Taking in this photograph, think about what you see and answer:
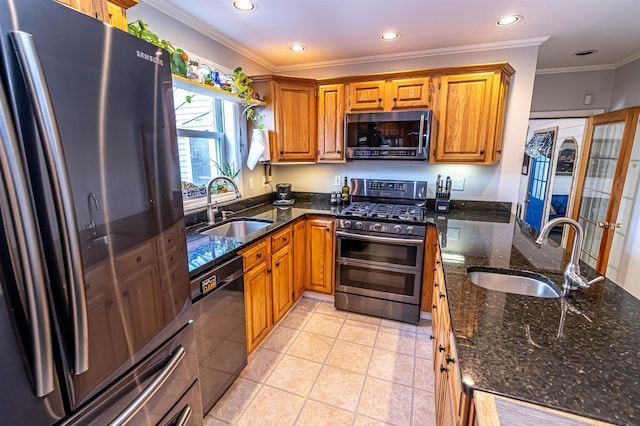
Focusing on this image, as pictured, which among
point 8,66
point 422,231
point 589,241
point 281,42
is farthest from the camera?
point 589,241

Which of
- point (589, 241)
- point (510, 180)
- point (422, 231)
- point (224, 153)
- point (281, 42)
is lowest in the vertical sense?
point (589, 241)

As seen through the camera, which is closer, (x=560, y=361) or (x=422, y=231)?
(x=560, y=361)

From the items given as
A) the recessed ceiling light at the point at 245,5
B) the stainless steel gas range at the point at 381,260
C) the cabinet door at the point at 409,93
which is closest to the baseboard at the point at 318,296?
the stainless steel gas range at the point at 381,260

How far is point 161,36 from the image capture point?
6.56 ft

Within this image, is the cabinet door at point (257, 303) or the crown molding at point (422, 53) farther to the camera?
the crown molding at point (422, 53)

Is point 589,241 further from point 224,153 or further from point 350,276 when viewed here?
point 224,153

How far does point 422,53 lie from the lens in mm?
2859

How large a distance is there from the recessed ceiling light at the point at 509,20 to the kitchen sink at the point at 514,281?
191 centimetres

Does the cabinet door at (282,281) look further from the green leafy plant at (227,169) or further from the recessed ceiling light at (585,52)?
the recessed ceiling light at (585,52)

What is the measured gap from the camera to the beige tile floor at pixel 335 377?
1702 millimetres

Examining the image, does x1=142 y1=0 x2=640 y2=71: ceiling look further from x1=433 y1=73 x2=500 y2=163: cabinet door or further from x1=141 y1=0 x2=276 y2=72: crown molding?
x1=433 y1=73 x2=500 y2=163: cabinet door

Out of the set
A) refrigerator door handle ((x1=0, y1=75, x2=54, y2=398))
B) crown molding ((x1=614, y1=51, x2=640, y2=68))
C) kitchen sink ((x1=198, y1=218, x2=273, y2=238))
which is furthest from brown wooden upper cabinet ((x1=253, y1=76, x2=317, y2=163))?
crown molding ((x1=614, y1=51, x2=640, y2=68))

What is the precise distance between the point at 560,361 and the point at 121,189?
1378mm

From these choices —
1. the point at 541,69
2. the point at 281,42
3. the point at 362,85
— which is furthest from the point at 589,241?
the point at 281,42
